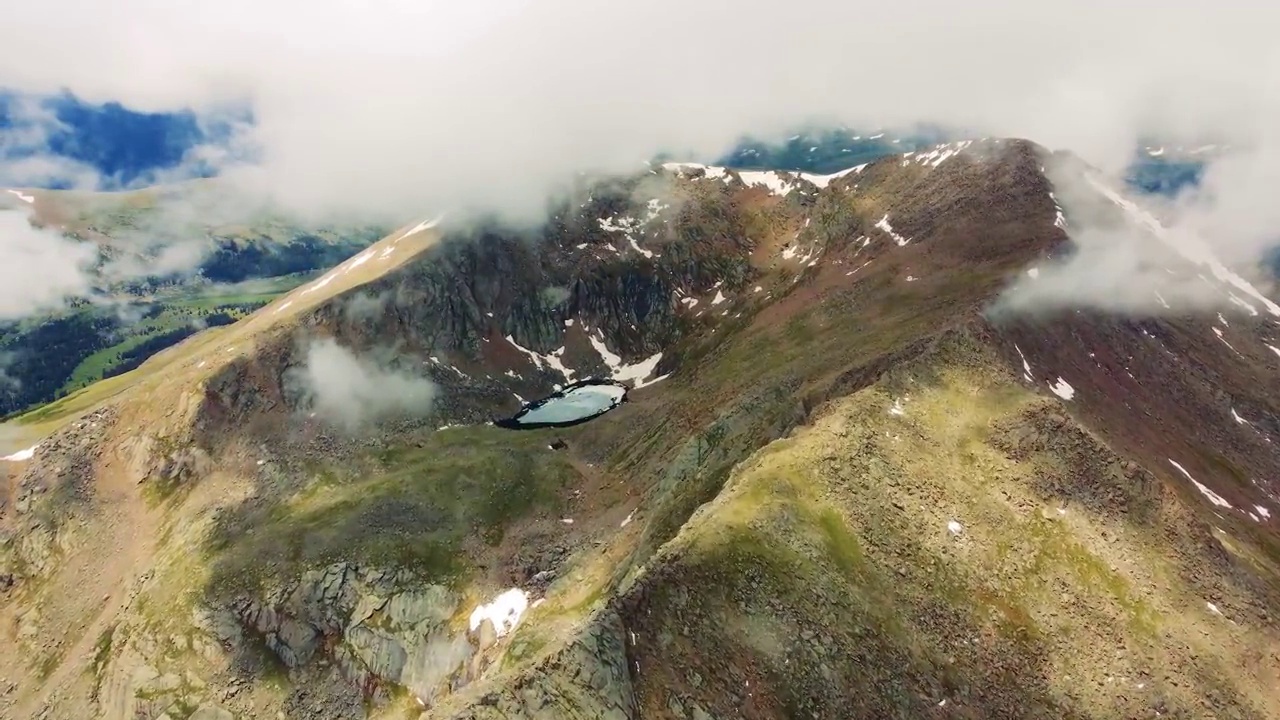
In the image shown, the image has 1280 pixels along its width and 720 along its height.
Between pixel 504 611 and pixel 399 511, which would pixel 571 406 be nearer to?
pixel 399 511

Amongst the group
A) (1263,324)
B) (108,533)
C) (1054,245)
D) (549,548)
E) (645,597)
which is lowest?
(1263,324)

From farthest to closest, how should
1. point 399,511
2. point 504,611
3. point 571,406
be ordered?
point 571,406 < point 399,511 < point 504,611

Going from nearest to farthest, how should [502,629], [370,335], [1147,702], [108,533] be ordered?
[1147,702]
[502,629]
[108,533]
[370,335]

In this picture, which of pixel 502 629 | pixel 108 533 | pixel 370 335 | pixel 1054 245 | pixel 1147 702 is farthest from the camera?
pixel 370 335

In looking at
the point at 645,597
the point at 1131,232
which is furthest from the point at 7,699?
the point at 1131,232

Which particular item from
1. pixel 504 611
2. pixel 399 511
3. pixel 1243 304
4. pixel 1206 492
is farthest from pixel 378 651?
pixel 1243 304

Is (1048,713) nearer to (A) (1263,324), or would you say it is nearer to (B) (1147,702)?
(B) (1147,702)

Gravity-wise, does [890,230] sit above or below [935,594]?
below

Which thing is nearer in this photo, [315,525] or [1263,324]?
[315,525]
